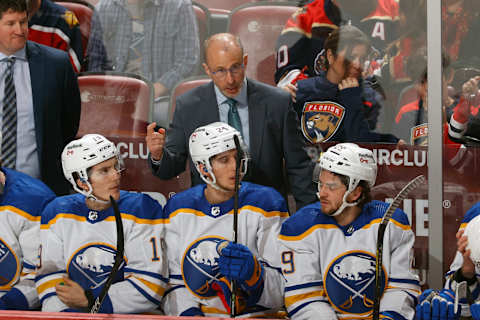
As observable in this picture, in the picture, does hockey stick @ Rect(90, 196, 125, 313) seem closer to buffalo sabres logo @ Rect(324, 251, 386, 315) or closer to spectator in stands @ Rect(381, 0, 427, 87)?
buffalo sabres logo @ Rect(324, 251, 386, 315)

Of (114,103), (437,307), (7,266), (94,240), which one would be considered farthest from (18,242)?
(437,307)

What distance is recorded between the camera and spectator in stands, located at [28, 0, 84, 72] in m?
3.14

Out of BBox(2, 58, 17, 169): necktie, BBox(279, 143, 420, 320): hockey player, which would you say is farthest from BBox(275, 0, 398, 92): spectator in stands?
BBox(2, 58, 17, 169): necktie

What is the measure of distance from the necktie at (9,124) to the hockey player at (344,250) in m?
1.31

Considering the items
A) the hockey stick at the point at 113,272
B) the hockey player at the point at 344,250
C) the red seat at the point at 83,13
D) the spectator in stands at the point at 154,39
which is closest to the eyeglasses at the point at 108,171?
the hockey stick at the point at 113,272

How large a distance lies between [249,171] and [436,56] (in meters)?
0.93

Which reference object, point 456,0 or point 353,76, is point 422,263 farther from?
point 456,0

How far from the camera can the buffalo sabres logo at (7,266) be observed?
2.91 m

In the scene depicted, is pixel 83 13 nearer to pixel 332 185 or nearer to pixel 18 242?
pixel 18 242

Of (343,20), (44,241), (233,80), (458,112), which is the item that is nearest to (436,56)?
(458,112)

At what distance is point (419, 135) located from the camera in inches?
113

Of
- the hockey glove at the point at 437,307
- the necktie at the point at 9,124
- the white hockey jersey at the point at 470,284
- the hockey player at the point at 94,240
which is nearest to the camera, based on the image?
the hockey glove at the point at 437,307

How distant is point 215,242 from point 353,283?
1.93 feet

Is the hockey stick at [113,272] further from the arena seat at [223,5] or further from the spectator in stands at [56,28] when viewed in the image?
the arena seat at [223,5]
